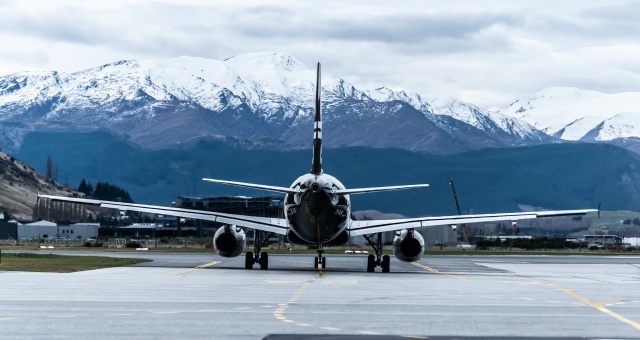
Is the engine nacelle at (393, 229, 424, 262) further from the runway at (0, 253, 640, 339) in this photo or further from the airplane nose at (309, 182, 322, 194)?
the runway at (0, 253, 640, 339)

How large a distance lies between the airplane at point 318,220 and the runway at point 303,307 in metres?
5.49

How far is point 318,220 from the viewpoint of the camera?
5425 cm

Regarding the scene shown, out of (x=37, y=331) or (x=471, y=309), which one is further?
(x=471, y=309)

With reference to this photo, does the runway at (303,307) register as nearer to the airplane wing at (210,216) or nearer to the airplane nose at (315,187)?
the airplane nose at (315,187)

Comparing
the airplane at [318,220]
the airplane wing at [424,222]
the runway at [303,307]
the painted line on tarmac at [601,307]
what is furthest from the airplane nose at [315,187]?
the painted line on tarmac at [601,307]

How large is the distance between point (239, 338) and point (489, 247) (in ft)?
384

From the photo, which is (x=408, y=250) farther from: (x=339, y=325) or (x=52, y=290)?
(x=339, y=325)

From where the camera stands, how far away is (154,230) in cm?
18350

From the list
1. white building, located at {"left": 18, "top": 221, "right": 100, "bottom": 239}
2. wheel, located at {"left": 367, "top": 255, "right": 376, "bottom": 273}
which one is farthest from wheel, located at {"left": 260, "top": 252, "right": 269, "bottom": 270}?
white building, located at {"left": 18, "top": 221, "right": 100, "bottom": 239}

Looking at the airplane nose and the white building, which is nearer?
the airplane nose

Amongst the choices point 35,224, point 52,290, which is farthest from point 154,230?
point 52,290

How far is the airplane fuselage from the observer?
53.4 meters

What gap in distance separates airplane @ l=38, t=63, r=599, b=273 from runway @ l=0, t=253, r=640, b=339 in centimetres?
549

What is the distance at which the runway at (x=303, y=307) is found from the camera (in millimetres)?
24375
